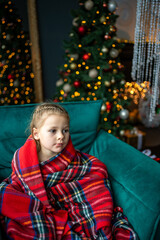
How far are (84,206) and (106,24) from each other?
6.72 feet

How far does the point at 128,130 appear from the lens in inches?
116

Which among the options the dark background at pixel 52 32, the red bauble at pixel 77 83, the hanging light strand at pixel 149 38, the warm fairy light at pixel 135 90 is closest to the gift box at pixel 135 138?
the hanging light strand at pixel 149 38

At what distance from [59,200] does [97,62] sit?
1.76 metres

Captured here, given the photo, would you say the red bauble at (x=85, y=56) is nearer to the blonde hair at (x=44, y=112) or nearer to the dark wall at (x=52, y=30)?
the dark wall at (x=52, y=30)

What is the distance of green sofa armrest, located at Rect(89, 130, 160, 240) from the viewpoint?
885mm

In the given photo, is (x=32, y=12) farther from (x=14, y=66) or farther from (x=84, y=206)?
(x=84, y=206)

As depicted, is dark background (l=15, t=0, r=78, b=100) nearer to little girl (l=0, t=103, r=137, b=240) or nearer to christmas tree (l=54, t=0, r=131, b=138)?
christmas tree (l=54, t=0, r=131, b=138)

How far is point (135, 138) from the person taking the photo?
290cm

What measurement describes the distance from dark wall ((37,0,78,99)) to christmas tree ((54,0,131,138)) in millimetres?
871

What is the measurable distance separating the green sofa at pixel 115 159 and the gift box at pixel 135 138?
1.50m

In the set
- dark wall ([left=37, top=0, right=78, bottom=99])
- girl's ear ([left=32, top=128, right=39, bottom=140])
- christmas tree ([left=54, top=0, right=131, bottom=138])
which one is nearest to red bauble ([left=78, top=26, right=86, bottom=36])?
christmas tree ([left=54, top=0, right=131, bottom=138])

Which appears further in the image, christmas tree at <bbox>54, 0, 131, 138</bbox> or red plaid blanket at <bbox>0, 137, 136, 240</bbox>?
christmas tree at <bbox>54, 0, 131, 138</bbox>

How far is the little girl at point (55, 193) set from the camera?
2.83 ft

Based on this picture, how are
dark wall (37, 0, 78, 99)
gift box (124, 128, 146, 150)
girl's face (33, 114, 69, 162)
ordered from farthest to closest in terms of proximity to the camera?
dark wall (37, 0, 78, 99) < gift box (124, 128, 146, 150) < girl's face (33, 114, 69, 162)
